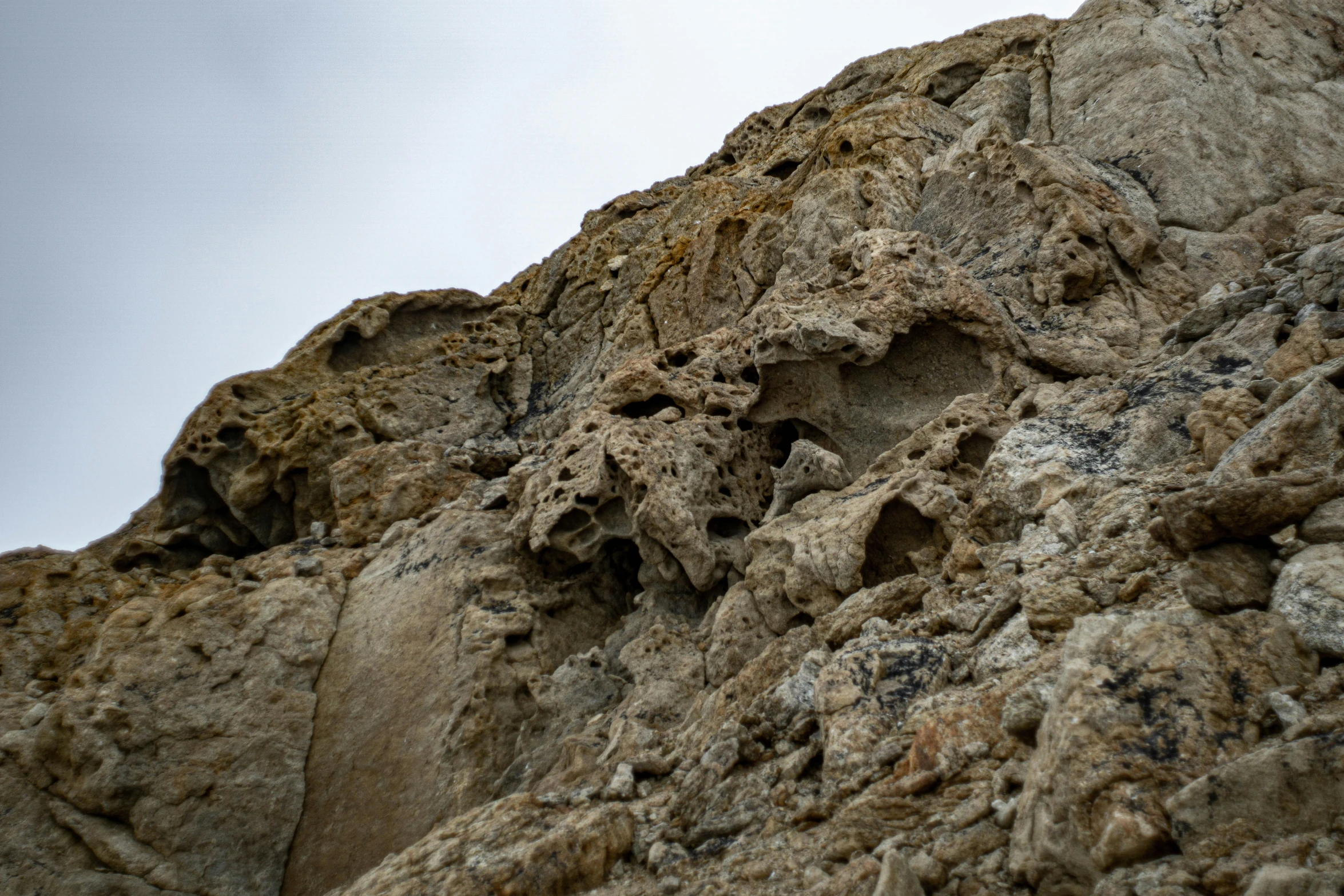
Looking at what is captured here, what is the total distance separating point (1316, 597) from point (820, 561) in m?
5.20

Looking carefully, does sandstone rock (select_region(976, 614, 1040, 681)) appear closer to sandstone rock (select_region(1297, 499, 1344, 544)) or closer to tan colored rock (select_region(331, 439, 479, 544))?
sandstone rock (select_region(1297, 499, 1344, 544))

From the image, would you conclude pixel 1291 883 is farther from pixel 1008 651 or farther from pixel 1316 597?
pixel 1008 651

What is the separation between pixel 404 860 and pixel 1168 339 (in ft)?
33.4

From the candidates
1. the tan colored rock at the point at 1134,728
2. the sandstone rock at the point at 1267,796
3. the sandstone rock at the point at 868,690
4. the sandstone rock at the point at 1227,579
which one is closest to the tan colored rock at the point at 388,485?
the sandstone rock at the point at 868,690

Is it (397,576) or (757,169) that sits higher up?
(757,169)

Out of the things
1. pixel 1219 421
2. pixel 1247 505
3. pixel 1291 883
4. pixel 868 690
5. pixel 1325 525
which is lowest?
pixel 1291 883

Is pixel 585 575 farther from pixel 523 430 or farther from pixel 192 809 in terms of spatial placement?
Result: pixel 523 430

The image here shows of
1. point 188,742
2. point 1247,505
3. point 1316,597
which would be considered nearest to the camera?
point 1316,597

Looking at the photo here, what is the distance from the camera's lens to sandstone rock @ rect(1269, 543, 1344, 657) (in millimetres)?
4238

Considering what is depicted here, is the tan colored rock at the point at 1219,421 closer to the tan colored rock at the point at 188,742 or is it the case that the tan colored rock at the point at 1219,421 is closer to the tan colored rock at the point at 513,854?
the tan colored rock at the point at 513,854

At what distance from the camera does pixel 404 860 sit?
717cm

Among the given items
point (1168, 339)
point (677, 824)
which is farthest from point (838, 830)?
point (1168, 339)

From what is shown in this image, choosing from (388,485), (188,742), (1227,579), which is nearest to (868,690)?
(1227,579)

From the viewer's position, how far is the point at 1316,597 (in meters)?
4.40
